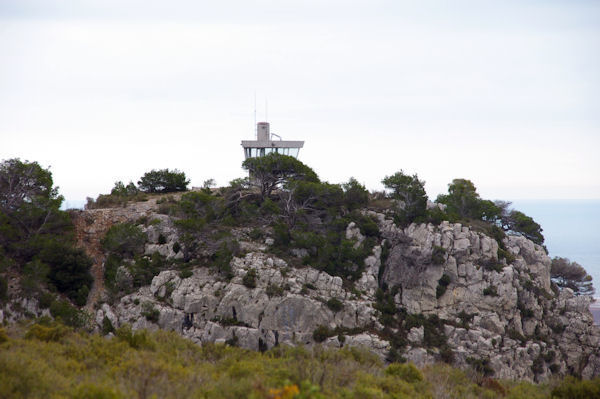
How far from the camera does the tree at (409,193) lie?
35.9 metres

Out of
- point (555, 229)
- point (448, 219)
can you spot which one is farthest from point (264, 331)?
point (555, 229)

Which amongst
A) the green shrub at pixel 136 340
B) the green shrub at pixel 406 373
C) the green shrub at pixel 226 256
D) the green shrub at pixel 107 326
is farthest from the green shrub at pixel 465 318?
the green shrub at pixel 107 326

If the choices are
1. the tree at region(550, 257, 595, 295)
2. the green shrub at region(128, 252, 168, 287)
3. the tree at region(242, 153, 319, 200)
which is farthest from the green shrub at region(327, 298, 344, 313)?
the tree at region(550, 257, 595, 295)

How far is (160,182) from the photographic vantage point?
44.0 metres

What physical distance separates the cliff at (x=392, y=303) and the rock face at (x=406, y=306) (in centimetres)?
7

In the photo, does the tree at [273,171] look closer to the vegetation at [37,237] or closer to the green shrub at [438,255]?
the green shrub at [438,255]

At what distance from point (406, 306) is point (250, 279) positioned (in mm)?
10433

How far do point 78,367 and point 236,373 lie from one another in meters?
4.83

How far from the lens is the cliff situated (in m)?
27.4

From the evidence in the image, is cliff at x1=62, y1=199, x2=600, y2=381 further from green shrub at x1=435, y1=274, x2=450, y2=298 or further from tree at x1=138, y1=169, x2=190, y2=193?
tree at x1=138, y1=169, x2=190, y2=193

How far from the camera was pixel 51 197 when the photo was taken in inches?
1350

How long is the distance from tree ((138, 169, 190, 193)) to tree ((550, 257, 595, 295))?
36.9 metres

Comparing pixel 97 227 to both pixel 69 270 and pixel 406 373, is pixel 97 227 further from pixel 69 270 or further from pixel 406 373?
pixel 406 373

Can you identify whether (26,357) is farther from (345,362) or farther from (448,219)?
(448,219)
